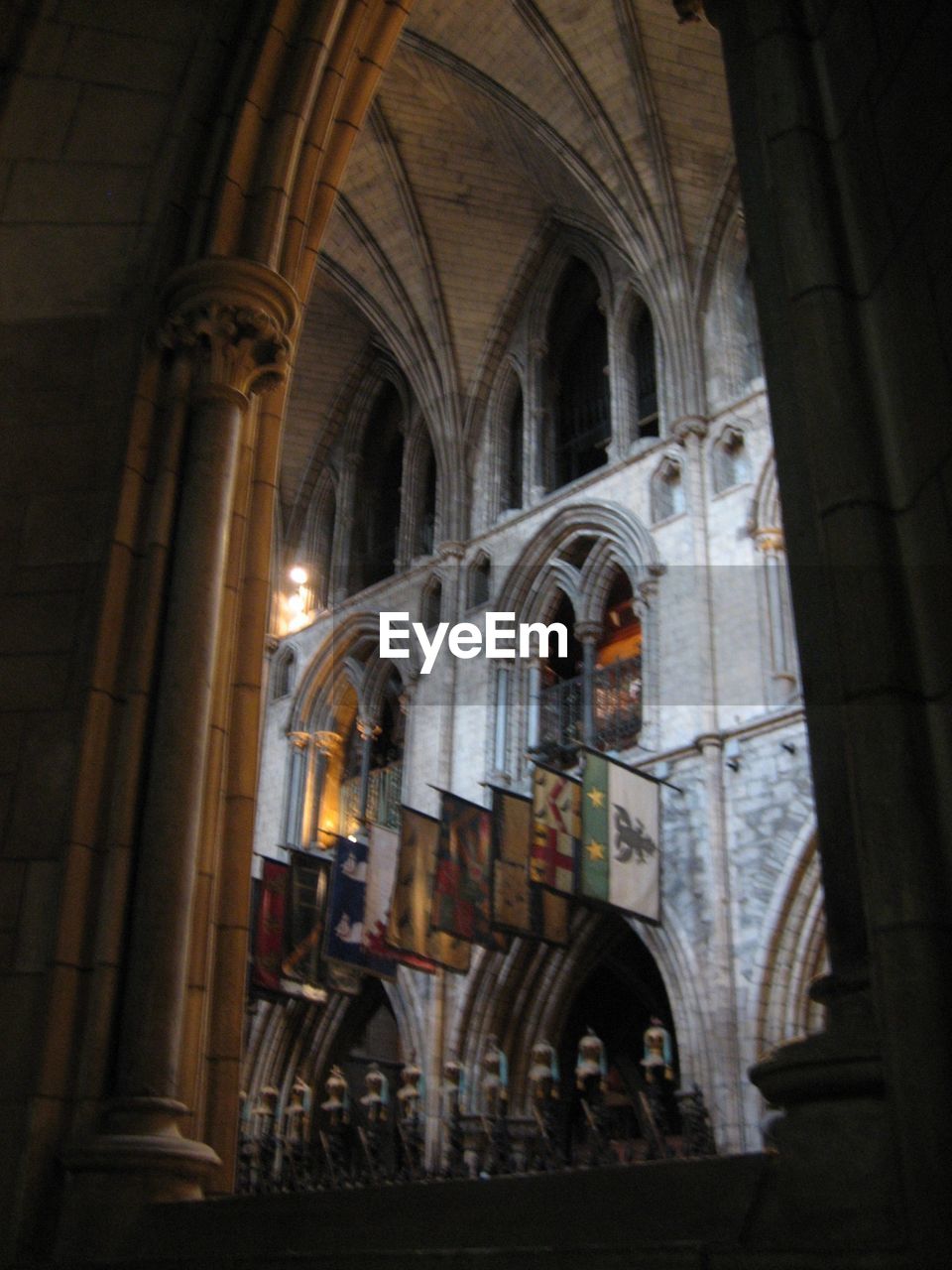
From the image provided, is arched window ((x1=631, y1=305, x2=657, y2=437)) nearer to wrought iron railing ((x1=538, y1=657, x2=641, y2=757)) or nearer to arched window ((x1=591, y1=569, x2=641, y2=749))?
arched window ((x1=591, y1=569, x2=641, y2=749))

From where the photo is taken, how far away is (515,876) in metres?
11.9

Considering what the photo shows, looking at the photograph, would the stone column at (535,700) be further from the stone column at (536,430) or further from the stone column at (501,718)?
the stone column at (536,430)

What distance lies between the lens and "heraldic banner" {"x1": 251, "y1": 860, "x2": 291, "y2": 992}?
13352 mm

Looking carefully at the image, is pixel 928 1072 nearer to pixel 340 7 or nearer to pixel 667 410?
→ pixel 340 7

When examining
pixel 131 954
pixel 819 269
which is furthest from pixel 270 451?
pixel 819 269

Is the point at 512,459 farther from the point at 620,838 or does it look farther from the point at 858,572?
the point at 858,572

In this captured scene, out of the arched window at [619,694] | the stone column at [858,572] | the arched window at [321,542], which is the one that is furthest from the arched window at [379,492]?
the stone column at [858,572]

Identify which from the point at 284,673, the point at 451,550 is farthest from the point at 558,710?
the point at 284,673

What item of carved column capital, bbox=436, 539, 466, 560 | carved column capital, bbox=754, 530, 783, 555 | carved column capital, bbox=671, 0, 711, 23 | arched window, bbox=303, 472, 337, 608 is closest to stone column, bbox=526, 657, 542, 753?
carved column capital, bbox=436, 539, 466, 560

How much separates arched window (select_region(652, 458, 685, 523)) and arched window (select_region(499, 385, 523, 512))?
2726 mm

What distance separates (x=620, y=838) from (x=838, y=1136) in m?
9.60

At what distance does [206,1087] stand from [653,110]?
1279 centimetres

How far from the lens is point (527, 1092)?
45.2 feet

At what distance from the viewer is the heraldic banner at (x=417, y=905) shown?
40.4 feet
